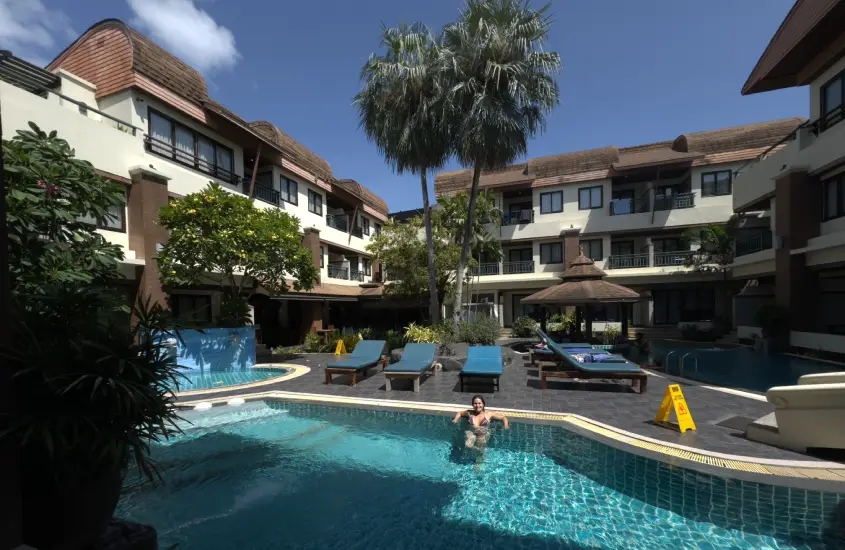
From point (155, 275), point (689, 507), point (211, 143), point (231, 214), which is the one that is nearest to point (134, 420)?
point (689, 507)

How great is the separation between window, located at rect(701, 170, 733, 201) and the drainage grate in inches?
796

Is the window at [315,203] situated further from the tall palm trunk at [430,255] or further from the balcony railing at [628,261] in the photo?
the balcony railing at [628,261]

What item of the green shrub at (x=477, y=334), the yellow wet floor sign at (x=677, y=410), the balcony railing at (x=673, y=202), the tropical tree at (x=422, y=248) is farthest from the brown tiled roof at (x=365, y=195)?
the yellow wet floor sign at (x=677, y=410)

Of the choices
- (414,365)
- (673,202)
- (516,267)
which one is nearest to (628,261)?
(673,202)

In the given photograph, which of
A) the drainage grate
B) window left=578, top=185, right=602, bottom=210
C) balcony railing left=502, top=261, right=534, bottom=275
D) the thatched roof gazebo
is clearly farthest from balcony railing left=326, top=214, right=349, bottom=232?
the drainage grate

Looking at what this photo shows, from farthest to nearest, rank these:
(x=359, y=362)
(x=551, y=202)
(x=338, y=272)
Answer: (x=551, y=202)
(x=338, y=272)
(x=359, y=362)

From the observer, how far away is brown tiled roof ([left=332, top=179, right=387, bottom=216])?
89.3 ft

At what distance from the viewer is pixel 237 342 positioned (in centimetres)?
1387

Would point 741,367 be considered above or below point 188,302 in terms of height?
below

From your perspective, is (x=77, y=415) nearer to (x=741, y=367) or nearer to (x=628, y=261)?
(x=741, y=367)

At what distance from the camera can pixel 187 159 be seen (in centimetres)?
1527

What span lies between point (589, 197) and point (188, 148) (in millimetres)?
22747

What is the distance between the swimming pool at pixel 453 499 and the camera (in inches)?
173

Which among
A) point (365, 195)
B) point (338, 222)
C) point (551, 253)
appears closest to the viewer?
point (551, 253)
